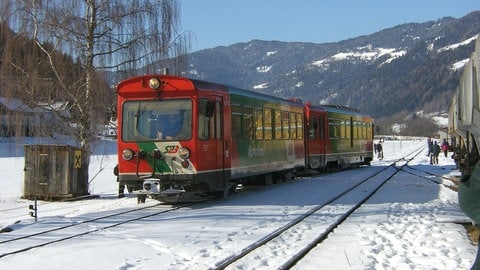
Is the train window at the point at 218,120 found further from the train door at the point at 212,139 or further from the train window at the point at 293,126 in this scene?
the train window at the point at 293,126

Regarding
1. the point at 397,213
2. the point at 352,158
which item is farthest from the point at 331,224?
the point at 352,158

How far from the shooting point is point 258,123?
53.3 feet

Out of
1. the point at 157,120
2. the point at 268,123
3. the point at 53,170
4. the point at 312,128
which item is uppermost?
the point at 312,128

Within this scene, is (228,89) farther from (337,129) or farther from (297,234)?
(337,129)

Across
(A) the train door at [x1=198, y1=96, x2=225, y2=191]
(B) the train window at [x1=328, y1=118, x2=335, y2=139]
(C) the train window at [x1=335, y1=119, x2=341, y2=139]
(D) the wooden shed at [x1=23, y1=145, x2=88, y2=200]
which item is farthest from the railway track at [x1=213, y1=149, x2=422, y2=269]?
(C) the train window at [x1=335, y1=119, x2=341, y2=139]

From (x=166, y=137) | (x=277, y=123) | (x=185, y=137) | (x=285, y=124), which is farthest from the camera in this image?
(x=285, y=124)

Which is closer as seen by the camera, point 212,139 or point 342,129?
point 212,139

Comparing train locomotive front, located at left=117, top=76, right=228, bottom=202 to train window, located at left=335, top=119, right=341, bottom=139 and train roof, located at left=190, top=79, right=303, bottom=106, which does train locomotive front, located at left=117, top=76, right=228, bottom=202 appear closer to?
train roof, located at left=190, top=79, right=303, bottom=106

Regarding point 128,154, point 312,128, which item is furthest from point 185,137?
point 312,128

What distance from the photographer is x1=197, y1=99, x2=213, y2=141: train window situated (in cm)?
1282

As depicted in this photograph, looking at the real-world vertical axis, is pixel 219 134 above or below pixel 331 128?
below

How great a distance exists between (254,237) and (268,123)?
8600 mm

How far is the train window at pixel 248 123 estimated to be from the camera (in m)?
15.2

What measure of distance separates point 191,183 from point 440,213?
512cm
